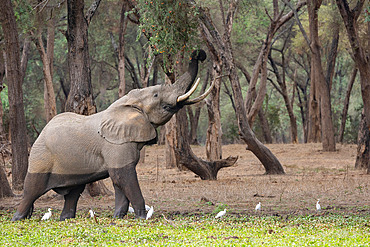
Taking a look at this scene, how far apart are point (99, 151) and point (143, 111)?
3.11 feet

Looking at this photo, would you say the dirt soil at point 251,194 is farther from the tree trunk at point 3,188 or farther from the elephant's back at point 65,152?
the elephant's back at point 65,152

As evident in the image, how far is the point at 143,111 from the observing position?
340 inches

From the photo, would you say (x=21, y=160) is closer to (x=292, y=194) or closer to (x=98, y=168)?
(x=98, y=168)

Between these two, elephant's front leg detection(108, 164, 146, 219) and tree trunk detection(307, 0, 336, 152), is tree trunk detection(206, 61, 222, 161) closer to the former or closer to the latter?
tree trunk detection(307, 0, 336, 152)

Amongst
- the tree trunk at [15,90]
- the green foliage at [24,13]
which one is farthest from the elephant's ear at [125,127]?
the green foliage at [24,13]

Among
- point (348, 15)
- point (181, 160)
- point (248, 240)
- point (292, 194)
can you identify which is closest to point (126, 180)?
point (248, 240)

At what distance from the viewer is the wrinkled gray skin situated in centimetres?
819

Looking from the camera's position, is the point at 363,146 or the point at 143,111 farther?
the point at 363,146

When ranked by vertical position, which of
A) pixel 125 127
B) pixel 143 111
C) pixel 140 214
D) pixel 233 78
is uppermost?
pixel 233 78

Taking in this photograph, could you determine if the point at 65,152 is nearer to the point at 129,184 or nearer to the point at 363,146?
the point at 129,184

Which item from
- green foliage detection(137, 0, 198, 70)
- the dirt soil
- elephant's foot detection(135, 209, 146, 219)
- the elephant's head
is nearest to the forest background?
green foliage detection(137, 0, 198, 70)

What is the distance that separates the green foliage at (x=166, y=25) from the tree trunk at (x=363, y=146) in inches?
312

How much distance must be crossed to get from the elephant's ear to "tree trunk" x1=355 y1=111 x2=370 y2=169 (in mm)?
10433

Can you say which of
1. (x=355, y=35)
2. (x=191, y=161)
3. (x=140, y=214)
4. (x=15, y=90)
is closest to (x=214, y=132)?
(x=191, y=161)
